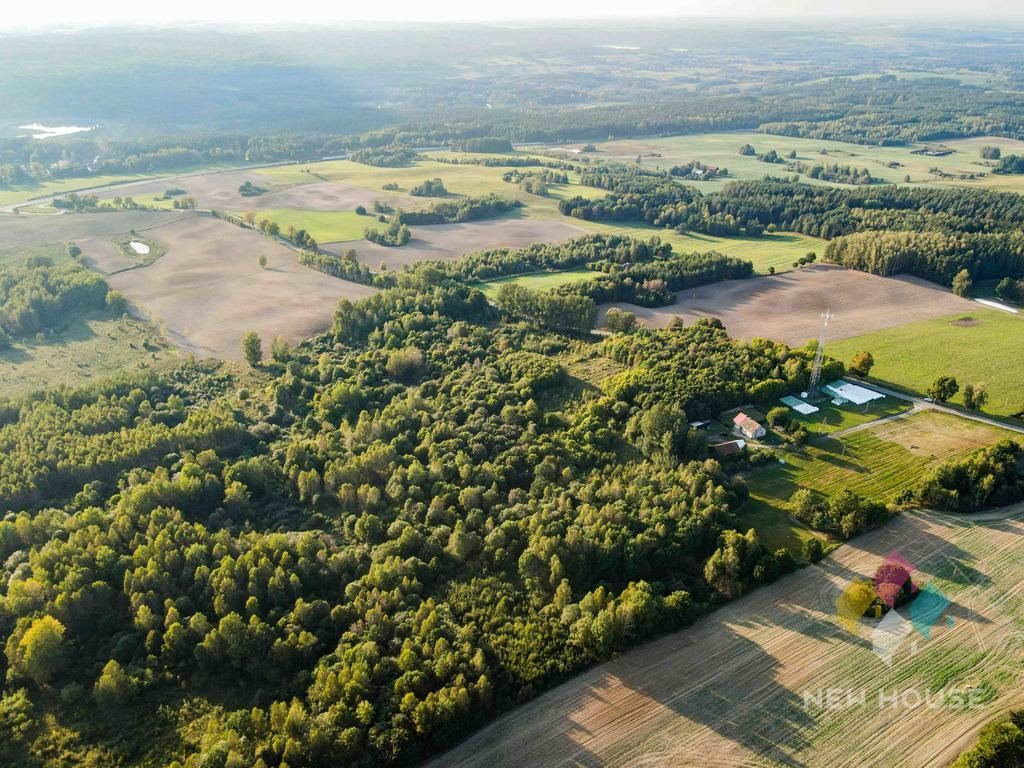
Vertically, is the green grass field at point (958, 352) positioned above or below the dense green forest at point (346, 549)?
above

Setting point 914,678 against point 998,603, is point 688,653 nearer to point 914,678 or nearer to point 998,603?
point 914,678

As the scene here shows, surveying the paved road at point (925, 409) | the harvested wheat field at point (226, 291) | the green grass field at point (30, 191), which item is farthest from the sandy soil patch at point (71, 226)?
the paved road at point (925, 409)

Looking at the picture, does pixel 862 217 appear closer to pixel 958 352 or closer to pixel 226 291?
pixel 958 352

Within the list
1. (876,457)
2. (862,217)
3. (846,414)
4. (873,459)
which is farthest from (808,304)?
(862,217)

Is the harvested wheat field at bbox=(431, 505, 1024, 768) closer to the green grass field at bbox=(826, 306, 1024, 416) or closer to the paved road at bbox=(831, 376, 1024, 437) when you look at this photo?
the paved road at bbox=(831, 376, 1024, 437)

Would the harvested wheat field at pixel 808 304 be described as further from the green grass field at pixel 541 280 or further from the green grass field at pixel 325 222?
the green grass field at pixel 325 222
